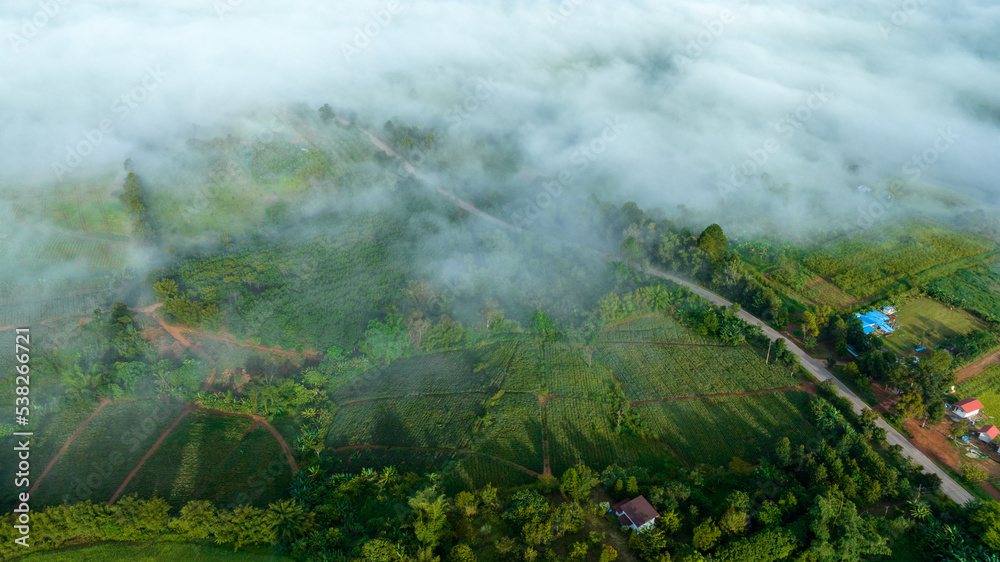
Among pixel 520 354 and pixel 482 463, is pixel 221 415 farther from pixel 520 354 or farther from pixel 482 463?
pixel 520 354

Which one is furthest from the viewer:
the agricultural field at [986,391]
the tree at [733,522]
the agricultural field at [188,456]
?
the agricultural field at [986,391]

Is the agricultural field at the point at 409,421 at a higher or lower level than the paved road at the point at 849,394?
higher

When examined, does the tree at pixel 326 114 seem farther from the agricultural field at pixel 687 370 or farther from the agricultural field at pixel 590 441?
the agricultural field at pixel 590 441

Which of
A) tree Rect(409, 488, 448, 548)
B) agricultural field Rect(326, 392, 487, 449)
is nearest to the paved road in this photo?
agricultural field Rect(326, 392, 487, 449)

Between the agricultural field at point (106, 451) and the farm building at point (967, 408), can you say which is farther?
the farm building at point (967, 408)

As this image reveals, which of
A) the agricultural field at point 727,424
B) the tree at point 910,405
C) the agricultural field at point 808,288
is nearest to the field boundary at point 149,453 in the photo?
the agricultural field at point 727,424

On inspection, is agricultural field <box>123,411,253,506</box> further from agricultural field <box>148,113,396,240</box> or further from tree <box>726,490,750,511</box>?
tree <box>726,490,750,511</box>
